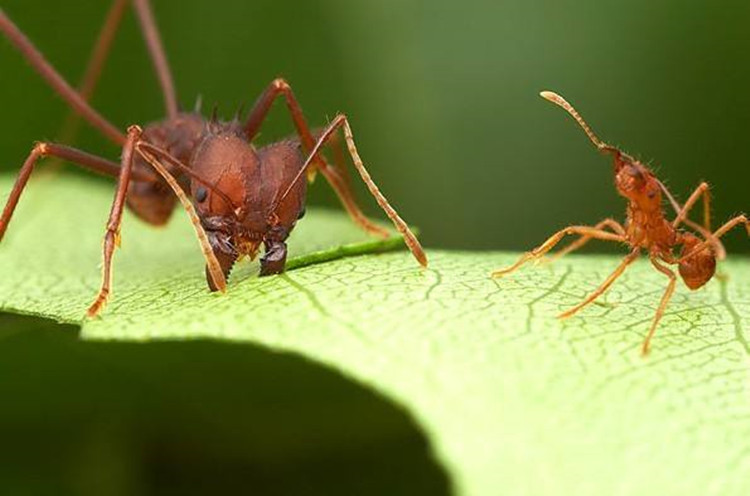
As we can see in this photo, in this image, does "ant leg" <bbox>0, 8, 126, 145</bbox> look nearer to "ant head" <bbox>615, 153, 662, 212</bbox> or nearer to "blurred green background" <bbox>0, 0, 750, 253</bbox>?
"blurred green background" <bbox>0, 0, 750, 253</bbox>

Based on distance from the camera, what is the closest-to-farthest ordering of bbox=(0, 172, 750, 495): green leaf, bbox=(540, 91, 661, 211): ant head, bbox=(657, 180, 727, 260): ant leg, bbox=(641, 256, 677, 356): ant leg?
1. bbox=(0, 172, 750, 495): green leaf
2. bbox=(641, 256, 677, 356): ant leg
3. bbox=(657, 180, 727, 260): ant leg
4. bbox=(540, 91, 661, 211): ant head

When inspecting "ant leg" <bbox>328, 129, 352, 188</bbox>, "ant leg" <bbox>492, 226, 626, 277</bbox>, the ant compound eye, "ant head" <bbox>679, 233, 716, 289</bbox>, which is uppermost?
the ant compound eye

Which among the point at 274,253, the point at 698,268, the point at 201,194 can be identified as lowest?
the point at 698,268

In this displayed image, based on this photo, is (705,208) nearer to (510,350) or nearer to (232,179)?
(232,179)

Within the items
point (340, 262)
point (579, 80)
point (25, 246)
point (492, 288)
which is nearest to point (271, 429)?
point (340, 262)

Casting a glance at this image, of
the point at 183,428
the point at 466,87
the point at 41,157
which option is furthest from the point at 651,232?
the point at 41,157

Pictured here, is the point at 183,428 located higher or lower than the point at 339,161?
lower

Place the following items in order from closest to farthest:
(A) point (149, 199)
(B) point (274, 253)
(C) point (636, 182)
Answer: (B) point (274, 253) → (C) point (636, 182) → (A) point (149, 199)

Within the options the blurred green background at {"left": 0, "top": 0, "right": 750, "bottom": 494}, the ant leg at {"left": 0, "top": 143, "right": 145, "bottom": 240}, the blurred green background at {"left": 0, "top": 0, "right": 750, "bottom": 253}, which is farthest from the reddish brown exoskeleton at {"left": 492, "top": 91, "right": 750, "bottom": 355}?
the ant leg at {"left": 0, "top": 143, "right": 145, "bottom": 240}
